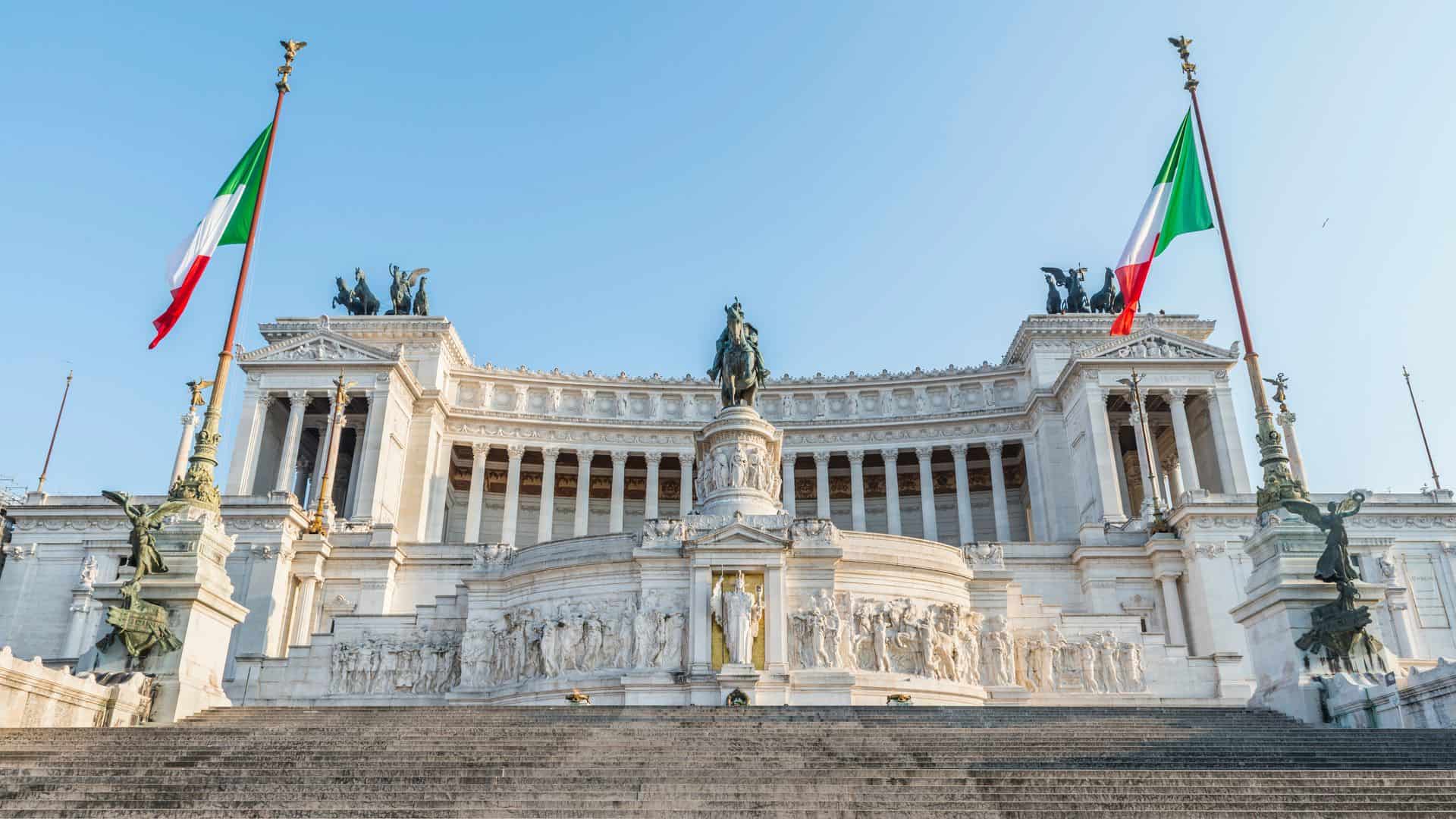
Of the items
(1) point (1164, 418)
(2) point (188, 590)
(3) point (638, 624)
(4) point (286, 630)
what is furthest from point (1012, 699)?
(1) point (1164, 418)

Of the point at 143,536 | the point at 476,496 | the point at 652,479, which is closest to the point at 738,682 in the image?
the point at 143,536

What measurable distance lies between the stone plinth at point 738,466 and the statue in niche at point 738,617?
3934 mm

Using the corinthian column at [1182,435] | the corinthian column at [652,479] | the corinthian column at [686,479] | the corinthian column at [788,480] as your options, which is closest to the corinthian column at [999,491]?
the corinthian column at [1182,435]

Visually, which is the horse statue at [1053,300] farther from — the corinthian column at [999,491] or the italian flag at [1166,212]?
the italian flag at [1166,212]

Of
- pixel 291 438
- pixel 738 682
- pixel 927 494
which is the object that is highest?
pixel 291 438

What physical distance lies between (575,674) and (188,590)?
35.7 ft

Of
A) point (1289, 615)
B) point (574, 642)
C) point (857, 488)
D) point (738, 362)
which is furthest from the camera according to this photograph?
point (857, 488)

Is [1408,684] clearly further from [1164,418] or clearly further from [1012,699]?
[1164,418]

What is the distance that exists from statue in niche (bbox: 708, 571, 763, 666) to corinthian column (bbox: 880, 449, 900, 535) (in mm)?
35933

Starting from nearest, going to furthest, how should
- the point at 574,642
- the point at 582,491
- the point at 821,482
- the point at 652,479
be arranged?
1. the point at 574,642
2. the point at 582,491
3. the point at 821,482
4. the point at 652,479

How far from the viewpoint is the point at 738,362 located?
33.1 metres

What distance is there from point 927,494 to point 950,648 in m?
33.0

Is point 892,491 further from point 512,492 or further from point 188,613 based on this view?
point 188,613

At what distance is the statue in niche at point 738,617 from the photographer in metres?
25.9
